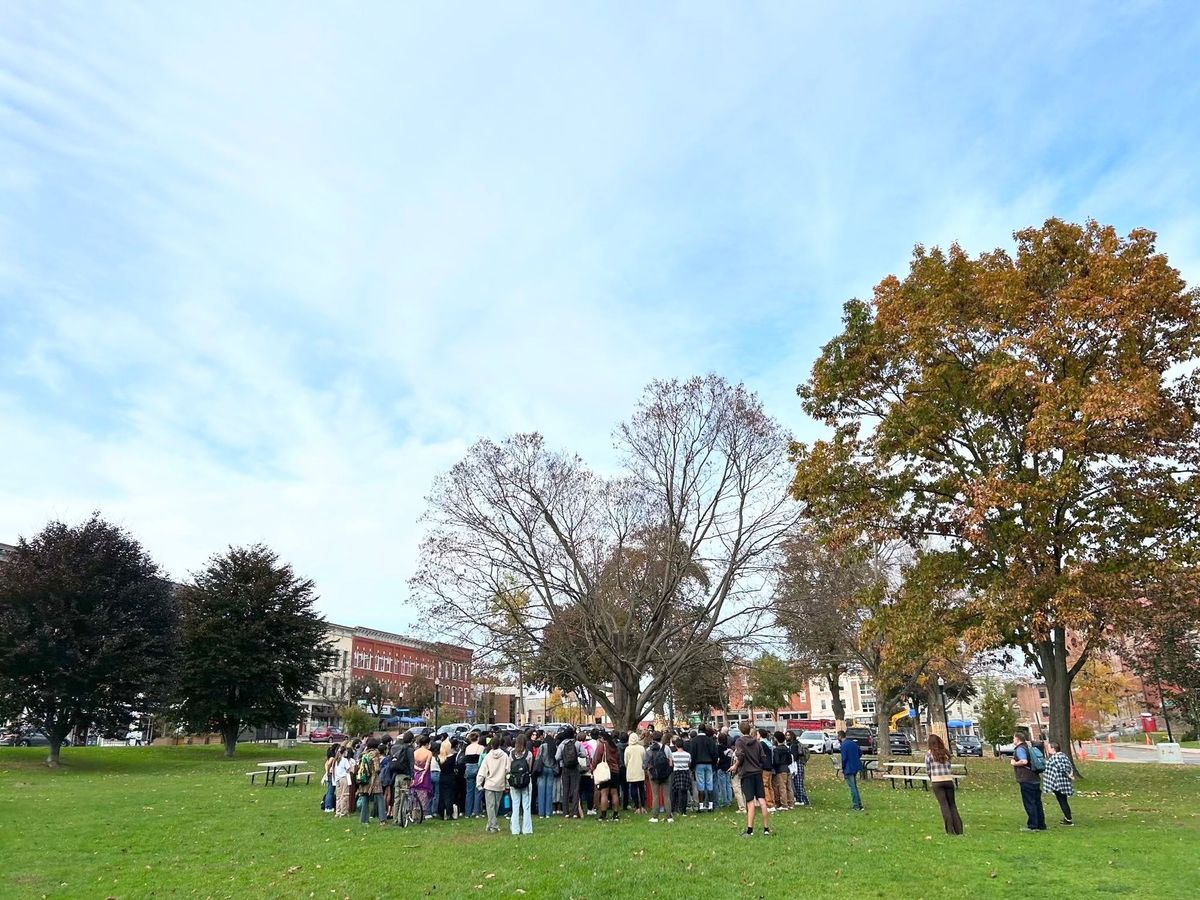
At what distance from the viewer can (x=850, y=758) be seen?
15742mm

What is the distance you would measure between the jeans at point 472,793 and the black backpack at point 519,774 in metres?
2.49

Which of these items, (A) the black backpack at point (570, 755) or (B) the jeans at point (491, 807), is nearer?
(B) the jeans at point (491, 807)

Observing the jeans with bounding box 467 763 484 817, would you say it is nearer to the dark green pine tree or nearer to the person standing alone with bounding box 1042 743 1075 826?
the person standing alone with bounding box 1042 743 1075 826

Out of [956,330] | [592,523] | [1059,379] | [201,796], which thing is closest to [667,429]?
[592,523]

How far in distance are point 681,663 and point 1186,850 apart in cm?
1840

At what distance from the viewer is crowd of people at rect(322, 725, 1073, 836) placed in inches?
512

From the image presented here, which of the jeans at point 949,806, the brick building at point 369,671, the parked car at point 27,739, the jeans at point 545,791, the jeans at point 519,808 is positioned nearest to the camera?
the jeans at point 949,806

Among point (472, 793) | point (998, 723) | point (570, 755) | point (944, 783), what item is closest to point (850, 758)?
point (944, 783)

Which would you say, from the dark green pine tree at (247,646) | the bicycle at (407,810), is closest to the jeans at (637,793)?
the bicycle at (407,810)

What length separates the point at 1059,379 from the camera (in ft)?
65.7

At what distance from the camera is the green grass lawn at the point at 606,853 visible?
866cm

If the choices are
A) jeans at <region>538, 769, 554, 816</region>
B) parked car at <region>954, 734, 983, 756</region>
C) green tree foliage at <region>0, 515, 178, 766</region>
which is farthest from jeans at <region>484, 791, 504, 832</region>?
parked car at <region>954, 734, 983, 756</region>

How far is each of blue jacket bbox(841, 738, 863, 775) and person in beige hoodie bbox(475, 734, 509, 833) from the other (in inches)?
262

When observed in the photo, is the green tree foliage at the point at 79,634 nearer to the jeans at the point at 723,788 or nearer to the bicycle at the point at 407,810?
the bicycle at the point at 407,810
